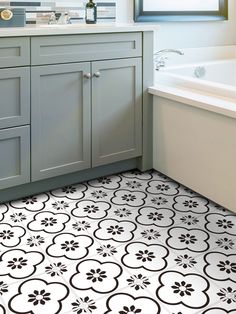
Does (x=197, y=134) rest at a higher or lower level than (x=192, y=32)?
lower

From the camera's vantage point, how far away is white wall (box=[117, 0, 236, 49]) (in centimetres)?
319

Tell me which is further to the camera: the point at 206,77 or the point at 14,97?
the point at 206,77

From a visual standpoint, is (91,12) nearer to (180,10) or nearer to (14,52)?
(14,52)

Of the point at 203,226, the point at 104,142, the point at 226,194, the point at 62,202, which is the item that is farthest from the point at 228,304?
the point at 104,142

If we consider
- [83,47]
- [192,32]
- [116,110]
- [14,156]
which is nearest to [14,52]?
[83,47]

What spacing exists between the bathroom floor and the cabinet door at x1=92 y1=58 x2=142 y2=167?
0.77 ft

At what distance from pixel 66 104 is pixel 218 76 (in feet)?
5.27

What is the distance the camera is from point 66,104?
8.08ft

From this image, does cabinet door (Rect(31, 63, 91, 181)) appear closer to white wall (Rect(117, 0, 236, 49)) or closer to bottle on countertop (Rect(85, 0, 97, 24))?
bottle on countertop (Rect(85, 0, 97, 24))

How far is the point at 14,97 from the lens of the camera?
89.7 inches

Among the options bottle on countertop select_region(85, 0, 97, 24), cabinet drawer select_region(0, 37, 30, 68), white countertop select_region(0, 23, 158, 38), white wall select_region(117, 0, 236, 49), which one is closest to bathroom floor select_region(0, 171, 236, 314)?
cabinet drawer select_region(0, 37, 30, 68)

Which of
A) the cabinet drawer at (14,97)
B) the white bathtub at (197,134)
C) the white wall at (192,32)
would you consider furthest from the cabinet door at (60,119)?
the white wall at (192,32)

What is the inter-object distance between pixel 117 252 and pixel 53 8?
5.60 ft

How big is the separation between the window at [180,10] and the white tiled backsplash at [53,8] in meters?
0.29
